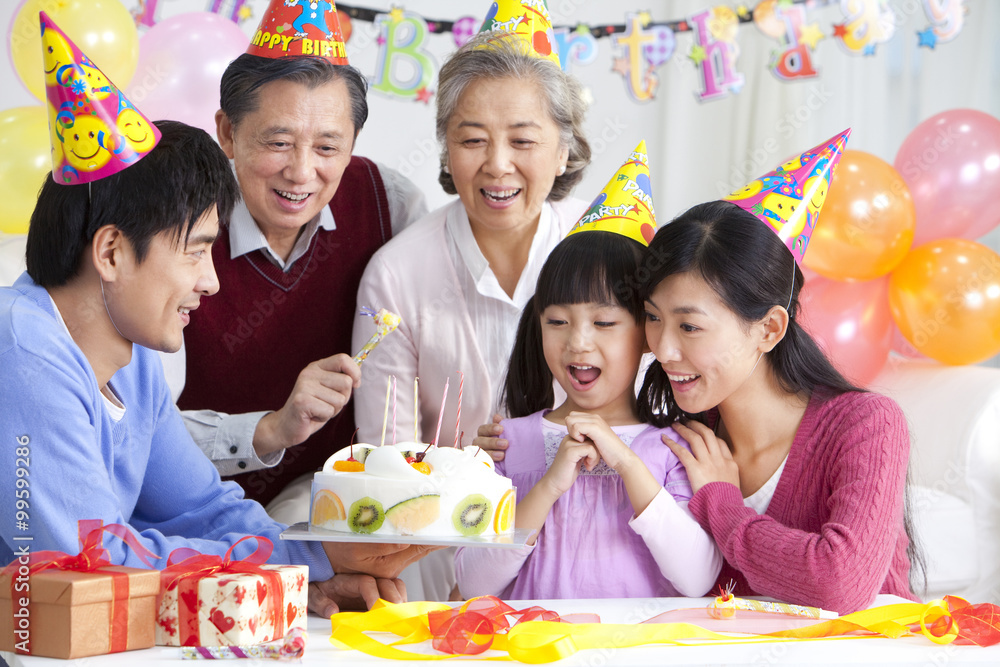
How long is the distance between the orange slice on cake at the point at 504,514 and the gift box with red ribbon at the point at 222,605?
28 centimetres

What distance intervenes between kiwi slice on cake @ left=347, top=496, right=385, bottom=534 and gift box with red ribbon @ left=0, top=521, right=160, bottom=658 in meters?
0.25

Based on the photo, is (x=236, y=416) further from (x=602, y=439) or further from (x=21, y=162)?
(x=21, y=162)

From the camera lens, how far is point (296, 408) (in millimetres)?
1624

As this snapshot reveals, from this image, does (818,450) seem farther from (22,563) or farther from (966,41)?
(966,41)

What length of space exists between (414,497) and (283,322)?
0.98m

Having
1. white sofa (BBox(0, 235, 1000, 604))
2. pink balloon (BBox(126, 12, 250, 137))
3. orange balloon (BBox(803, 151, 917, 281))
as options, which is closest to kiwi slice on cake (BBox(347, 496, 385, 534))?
pink balloon (BBox(126, 12, 250, 137))

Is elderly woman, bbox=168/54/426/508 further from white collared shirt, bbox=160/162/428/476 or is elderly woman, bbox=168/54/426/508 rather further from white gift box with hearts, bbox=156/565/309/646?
white gift box with hearts, bbox=156/565/309/646

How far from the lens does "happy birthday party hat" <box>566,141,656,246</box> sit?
5.28ft

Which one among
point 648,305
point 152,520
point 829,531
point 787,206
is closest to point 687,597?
point 829,531

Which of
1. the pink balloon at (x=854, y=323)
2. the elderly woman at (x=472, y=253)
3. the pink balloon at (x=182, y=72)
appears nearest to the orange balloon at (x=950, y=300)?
the pink balloon at (x=854, y=323)

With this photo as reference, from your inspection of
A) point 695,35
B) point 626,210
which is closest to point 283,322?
point 626,210

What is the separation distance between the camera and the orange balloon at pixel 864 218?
256 centimetres

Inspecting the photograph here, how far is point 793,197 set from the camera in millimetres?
1518

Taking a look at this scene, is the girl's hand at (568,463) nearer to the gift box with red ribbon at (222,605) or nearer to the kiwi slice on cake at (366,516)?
the kiwi slice on cake at (366,516)
